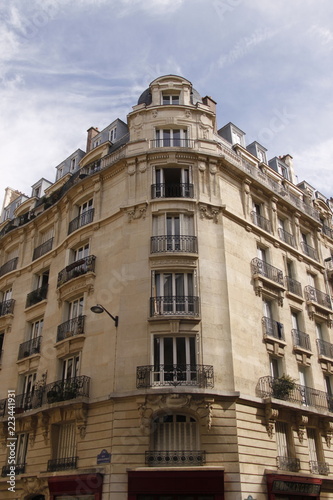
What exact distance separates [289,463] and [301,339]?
5.42 meters

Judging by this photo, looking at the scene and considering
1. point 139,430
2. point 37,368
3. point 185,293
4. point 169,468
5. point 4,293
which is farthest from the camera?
point 4,293

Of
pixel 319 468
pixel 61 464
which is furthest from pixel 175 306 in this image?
pixel 319 468

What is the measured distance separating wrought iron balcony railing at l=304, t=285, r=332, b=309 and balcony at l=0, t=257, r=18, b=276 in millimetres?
15410

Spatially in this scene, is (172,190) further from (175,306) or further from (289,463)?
(289,463)

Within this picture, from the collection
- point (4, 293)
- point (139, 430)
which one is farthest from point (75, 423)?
point (4, 293)

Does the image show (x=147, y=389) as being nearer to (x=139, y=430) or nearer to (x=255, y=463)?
(x=139, y=430)

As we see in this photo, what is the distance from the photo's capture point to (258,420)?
16234mm

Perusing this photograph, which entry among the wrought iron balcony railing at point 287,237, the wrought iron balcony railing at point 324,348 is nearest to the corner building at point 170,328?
the wrought iron balcony railing at point 287,237

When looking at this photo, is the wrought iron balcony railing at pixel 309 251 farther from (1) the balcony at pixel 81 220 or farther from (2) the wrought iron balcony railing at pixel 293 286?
(1) the balcony at pixel 81 220

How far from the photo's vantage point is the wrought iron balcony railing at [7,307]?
24.0 m

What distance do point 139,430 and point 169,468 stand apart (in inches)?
61.2

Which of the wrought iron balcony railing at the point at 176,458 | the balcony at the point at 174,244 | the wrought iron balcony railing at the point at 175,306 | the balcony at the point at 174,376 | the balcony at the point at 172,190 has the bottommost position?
the wrought iron balcony railing at the point at 176,458

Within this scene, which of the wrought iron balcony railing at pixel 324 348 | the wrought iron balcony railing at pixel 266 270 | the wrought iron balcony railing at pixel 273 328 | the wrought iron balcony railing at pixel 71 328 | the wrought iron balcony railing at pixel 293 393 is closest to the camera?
the wrought iron balcony railing at pixel 293 393

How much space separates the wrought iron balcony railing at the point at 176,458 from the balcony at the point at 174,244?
708cm
